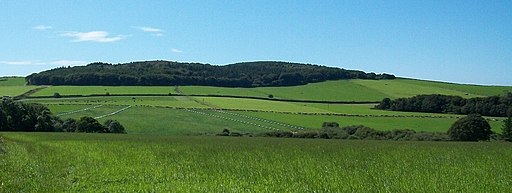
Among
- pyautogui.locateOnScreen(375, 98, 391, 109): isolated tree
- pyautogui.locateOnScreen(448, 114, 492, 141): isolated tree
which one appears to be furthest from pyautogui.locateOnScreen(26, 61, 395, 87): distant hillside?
pyautogui.locateOnScreen(448, 114, 492, 141): isolated tree

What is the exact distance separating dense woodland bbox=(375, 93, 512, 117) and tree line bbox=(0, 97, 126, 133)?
62736 millimetres

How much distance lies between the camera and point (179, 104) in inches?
5015

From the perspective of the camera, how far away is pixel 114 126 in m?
93.2

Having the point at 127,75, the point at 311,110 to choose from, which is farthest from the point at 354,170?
the point at 127,75

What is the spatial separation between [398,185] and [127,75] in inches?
6425

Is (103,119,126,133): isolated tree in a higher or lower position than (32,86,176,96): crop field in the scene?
lower

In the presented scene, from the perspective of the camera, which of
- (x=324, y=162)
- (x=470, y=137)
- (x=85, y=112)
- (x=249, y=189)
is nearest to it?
(x=249, y=189)

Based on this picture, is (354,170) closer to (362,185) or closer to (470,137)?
(362,185)

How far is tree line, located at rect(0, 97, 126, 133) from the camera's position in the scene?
301ft

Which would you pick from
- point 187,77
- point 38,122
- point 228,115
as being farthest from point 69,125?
point 187,77

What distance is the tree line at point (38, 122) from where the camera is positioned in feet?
301

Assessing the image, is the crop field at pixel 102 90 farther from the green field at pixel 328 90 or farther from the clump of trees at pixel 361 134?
the clump of trees at pixel 361 134

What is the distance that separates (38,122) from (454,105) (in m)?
80.9

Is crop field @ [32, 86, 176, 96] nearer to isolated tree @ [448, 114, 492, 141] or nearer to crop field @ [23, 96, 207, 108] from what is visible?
crop field @ [23, 96, 207, 108]
